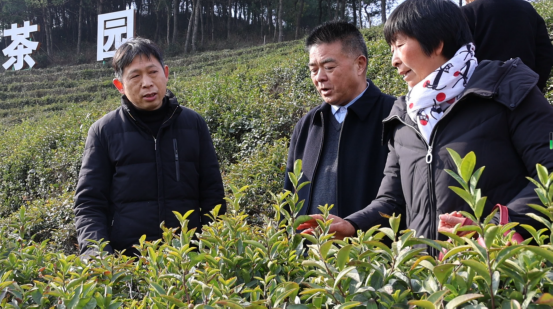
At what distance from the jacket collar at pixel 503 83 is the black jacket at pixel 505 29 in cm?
116

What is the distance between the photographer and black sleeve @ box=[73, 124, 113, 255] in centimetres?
220

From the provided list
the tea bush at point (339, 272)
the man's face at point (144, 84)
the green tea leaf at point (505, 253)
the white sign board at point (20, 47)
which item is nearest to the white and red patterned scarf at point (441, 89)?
the tea bush at point (339, 272)

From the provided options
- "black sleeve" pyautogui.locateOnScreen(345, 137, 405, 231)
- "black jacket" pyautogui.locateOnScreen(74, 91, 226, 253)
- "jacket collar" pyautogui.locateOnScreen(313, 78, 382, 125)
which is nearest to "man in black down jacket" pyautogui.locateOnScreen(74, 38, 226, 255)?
"black jacket" pyautogui.locateOnScreen(74, 91, 226, 253)

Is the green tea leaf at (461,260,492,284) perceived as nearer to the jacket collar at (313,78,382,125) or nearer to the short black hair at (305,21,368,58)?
the jacket collar at (313,78,382,125)

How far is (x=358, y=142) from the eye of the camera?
2.26m

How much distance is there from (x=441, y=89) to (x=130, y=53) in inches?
65.6

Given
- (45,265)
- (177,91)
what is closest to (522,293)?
(45,265)

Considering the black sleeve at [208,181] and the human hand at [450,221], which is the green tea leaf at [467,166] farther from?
the black sleeve at [208,181]

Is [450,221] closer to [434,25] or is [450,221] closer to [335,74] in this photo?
[434,25]

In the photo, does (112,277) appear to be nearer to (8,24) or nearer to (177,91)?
(177,91)

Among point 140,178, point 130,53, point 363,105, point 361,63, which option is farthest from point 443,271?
point 130,53

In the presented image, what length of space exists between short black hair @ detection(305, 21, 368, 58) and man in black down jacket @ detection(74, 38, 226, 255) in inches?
32.2

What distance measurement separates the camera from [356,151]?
224 centimetres

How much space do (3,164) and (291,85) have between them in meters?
5.47
